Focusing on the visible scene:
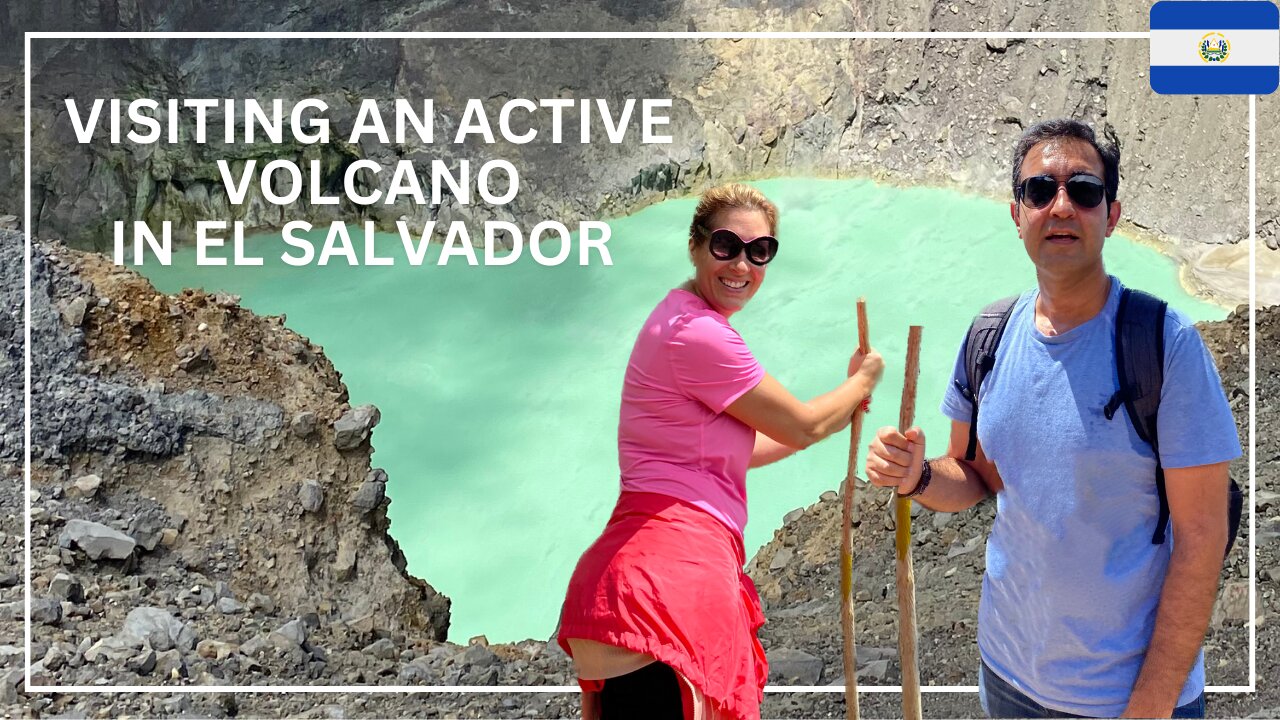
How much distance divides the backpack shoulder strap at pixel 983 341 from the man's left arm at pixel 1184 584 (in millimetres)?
444

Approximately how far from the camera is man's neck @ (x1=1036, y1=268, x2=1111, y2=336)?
7.72ft

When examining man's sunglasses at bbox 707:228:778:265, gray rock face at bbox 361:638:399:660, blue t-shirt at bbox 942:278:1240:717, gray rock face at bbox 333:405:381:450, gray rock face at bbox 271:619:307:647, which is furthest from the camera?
gray rock face at bbox 333:405:381:450

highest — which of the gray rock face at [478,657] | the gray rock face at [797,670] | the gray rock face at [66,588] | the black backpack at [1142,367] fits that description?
the black backpack at [1142,367]

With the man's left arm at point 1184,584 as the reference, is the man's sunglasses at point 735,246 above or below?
above

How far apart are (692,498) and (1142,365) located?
1006 millimetres

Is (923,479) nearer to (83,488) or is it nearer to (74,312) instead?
(83,488)

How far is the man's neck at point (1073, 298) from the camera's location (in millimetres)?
2354

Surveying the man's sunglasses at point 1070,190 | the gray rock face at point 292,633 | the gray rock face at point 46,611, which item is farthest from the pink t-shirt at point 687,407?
the gray rock face at point 46,611

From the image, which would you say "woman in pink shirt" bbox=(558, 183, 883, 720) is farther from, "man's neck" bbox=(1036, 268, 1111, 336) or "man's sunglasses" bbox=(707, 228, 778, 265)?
"man's neck" bbox=(1036, 268, 1111, 336)

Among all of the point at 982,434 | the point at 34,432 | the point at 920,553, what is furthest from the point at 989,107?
the point at 982,434

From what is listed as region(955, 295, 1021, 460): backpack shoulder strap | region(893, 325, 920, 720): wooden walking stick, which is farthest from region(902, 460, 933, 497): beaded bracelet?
region(955, 295, 1021, 460): backpack shoulder strap

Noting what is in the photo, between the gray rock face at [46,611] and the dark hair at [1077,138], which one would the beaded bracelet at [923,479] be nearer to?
the dark hair at [1077,138]

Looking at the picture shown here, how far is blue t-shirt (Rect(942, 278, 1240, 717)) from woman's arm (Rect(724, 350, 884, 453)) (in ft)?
1.30

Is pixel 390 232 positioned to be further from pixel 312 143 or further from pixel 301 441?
pixel 301 441
